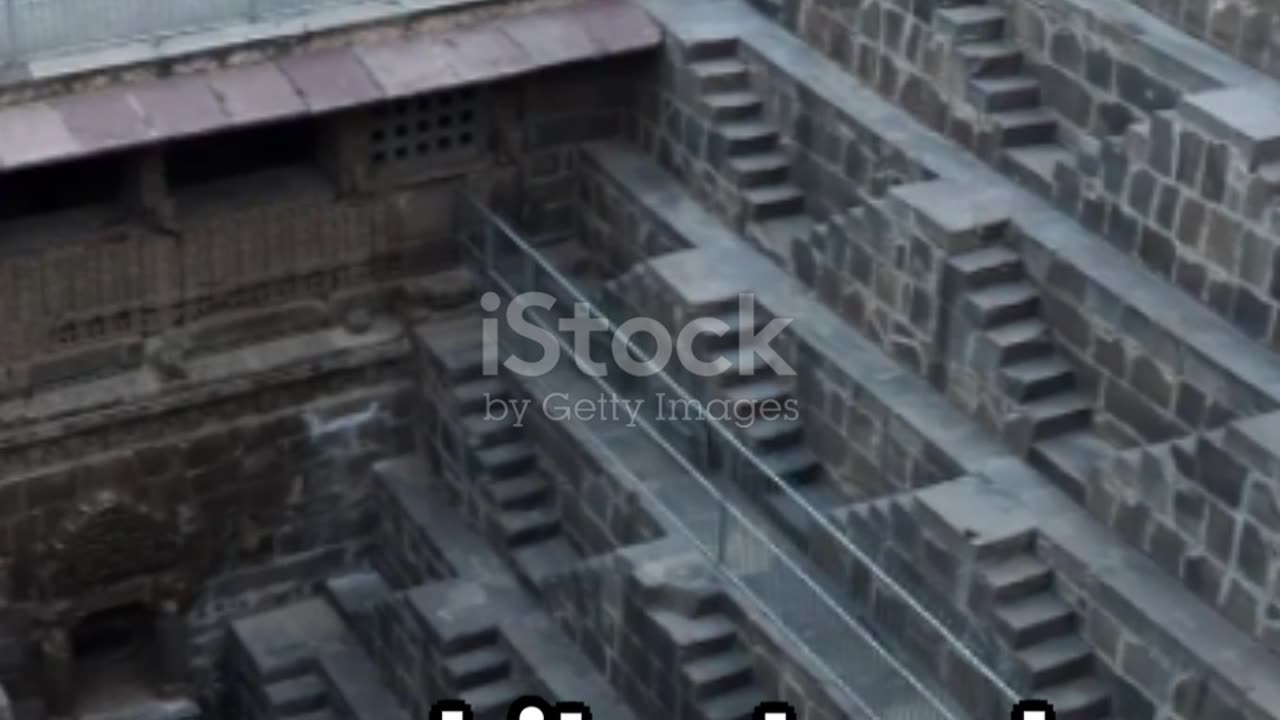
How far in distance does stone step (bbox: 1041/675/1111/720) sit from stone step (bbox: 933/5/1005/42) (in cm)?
469

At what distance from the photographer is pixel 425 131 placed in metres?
18.3

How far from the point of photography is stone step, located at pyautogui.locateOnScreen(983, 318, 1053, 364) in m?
15.4

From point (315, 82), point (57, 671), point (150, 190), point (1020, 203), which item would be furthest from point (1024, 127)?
point (57, 671)

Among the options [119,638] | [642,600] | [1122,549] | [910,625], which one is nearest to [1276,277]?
[1122,549]

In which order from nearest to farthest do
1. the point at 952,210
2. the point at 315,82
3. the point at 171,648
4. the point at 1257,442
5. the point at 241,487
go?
the point at 1257,442 → the point at 952,210 → the point at 315,82 → the point at 241,487 → the point at 171,648

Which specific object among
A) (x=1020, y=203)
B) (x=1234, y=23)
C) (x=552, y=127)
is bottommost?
(x=552, y=127)

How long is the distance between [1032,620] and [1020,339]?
6.59ft

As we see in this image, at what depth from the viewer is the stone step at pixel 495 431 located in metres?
Answer: 17.8

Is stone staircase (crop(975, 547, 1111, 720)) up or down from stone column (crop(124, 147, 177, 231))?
down

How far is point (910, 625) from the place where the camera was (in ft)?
48.1

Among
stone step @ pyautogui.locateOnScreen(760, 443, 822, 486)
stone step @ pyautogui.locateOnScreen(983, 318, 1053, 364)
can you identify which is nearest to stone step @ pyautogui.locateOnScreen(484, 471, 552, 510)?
stone step @ pyautogui.locateOnScreen(760, 443, 822, 486)

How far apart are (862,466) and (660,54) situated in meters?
3.93

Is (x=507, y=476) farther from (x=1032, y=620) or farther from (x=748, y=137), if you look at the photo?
(x=1032, y=620)

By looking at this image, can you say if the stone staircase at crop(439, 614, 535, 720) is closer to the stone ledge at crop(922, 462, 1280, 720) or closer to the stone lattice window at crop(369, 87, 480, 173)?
the stone ledge at crop(922, 462, 1280, 720)
